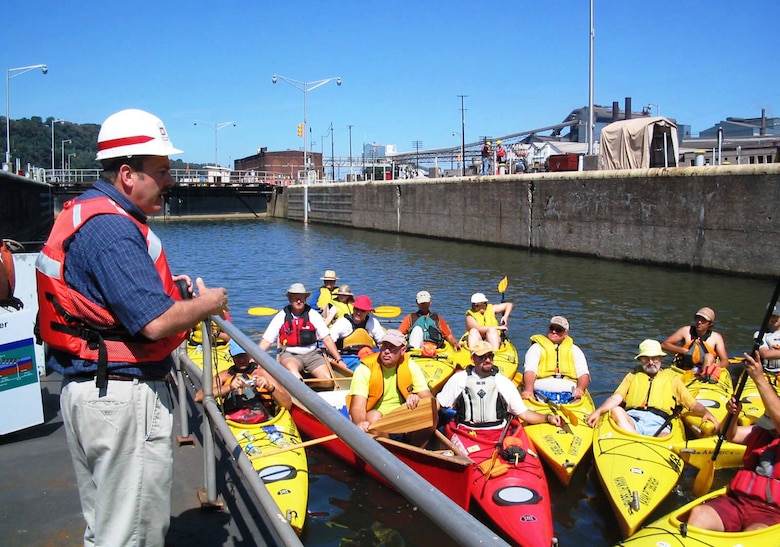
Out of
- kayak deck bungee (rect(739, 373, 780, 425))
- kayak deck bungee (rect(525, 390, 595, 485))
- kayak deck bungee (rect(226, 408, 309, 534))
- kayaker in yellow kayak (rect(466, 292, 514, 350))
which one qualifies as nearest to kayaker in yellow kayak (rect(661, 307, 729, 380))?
kayak deck bungee (rect(739, 373, 780, 425))

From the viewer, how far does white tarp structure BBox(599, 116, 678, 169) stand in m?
23.1

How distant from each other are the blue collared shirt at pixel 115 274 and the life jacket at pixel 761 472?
4326 mm

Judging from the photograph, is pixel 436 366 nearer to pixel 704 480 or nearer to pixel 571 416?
pixel 571 416

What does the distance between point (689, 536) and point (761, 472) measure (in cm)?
71

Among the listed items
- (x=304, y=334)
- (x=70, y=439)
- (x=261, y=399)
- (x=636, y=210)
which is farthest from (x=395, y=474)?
(x=636, y=210)

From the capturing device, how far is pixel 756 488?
468cm

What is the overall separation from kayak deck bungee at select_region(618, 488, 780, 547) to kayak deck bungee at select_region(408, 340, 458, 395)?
4.30 meters

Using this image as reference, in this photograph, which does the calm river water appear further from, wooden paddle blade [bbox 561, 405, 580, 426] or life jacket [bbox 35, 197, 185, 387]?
life jacket [bbox 35, 197, 185, 387]

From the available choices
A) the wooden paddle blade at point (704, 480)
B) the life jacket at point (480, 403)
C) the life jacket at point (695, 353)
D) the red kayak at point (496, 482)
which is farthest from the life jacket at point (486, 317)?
the wooden paddle blade at point (704, 480)

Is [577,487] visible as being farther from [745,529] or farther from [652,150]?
[652,150]

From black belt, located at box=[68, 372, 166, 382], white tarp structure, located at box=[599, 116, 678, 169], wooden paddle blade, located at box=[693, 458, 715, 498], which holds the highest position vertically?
white tarp structure, located at box=[599, 116, 678, 169]

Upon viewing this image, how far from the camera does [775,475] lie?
466 centimetres

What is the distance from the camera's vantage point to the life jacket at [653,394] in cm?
737

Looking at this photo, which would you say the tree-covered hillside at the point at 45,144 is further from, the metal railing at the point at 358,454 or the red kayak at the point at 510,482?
the metal railing at the point at 358,454
